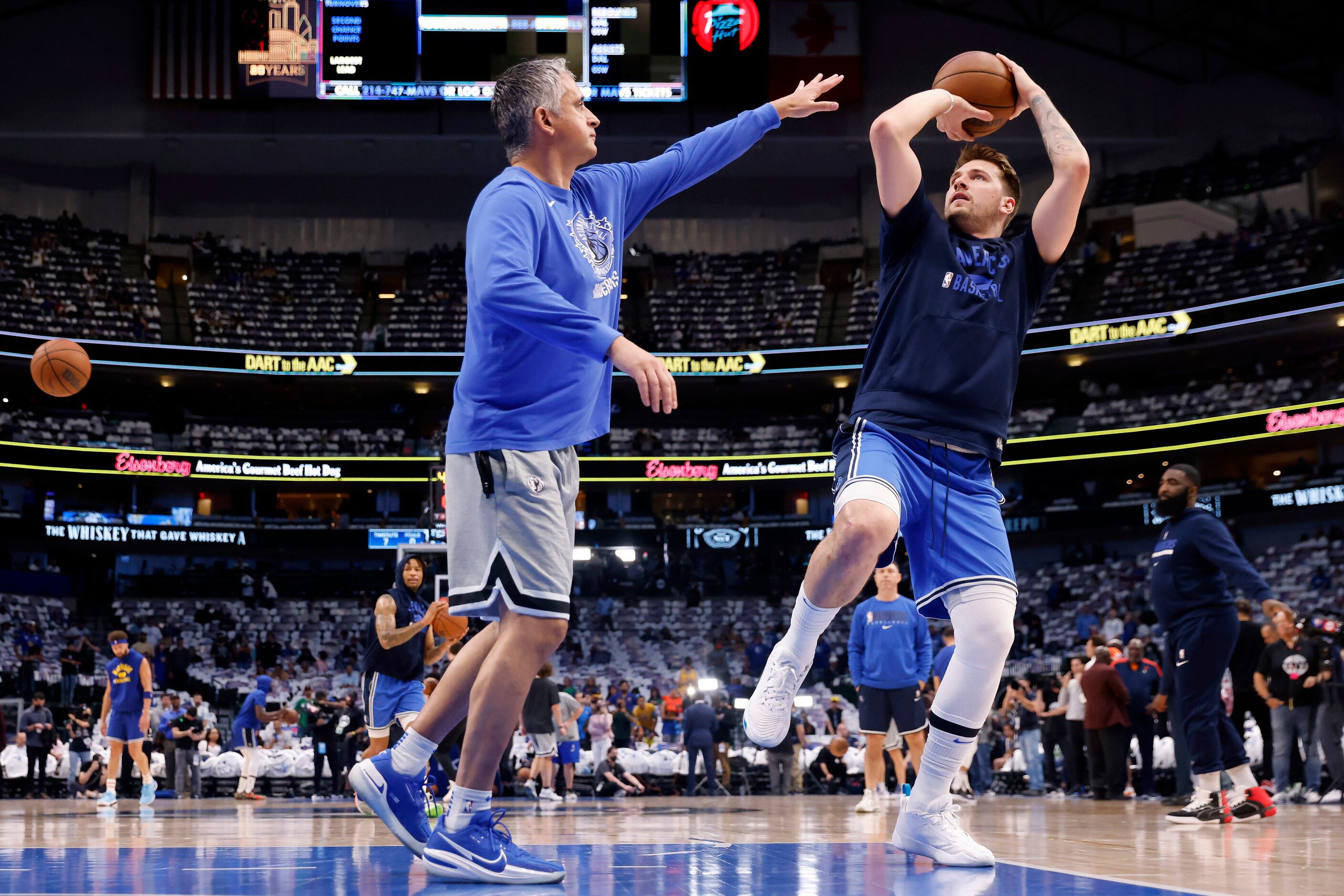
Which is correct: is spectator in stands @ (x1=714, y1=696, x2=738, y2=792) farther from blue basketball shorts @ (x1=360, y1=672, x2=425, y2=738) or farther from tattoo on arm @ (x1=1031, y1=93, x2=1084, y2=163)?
tattoo on arm @ (x1=1031, y1=93, x2=1084, y2=163)

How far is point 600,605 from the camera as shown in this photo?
112 ft

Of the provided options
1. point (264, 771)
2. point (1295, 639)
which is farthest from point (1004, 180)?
point (264, 771)

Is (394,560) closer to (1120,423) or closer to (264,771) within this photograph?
(264,771)

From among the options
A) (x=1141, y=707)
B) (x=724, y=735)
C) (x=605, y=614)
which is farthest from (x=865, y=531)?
(x=605, y=614)

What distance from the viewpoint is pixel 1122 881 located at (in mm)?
3533

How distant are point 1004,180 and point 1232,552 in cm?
405

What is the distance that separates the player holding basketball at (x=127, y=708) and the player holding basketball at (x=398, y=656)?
4848 mm

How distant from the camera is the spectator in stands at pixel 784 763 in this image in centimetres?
1833

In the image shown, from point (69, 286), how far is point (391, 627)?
1297 inches

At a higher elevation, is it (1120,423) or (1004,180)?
(1120,423)

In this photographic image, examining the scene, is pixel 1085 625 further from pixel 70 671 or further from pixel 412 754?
pixel 412 754

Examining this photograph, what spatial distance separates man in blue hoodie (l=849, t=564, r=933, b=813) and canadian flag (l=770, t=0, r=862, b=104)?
96.8ft

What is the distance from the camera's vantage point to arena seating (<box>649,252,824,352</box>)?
3903cm

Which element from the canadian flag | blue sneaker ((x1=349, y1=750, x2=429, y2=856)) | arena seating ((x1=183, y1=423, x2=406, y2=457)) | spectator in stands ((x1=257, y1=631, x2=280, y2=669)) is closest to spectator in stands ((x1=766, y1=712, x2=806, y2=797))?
blue sneaker ((x1=349, y1=750, x2=429, y2=856))
